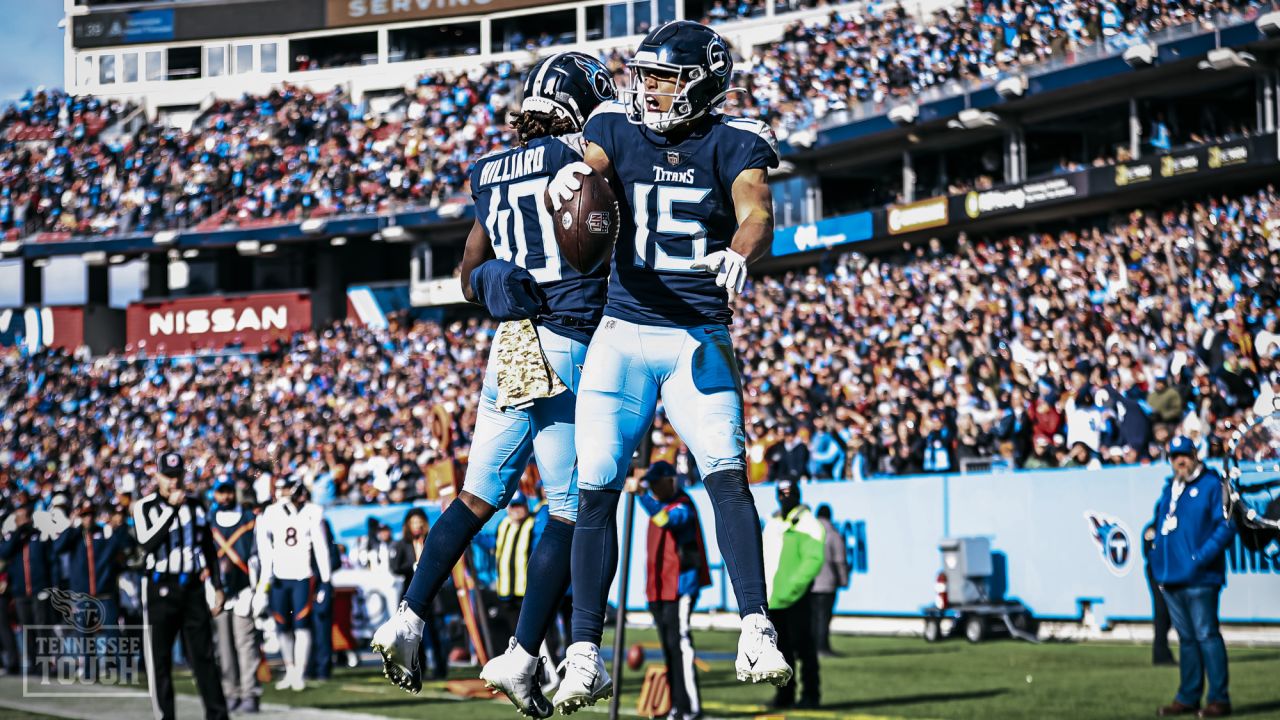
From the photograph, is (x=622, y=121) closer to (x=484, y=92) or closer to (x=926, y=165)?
(x=926, y=165)

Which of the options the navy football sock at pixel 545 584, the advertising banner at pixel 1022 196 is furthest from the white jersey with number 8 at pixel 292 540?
the advertising banner at pixel 1022 196

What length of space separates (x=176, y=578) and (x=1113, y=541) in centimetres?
1082

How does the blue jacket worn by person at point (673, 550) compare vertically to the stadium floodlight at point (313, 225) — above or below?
below

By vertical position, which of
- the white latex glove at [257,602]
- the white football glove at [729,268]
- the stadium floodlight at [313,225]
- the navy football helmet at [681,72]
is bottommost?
the white latex glove at [257,602]

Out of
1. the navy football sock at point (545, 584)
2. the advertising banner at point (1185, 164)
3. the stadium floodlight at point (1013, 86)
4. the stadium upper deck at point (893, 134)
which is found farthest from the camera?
the stadium floodlight at point (1013, 86)

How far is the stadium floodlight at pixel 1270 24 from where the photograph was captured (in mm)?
24875

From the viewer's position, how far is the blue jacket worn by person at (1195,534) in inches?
468

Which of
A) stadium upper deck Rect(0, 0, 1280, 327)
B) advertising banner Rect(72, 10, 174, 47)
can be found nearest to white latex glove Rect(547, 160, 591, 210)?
stadium upper deck Rect(0, 0, 1280, 327)

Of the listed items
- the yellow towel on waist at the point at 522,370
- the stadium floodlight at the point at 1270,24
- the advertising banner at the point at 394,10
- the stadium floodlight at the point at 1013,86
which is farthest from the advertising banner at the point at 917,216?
the yellow towel on waist at the point at 522,370

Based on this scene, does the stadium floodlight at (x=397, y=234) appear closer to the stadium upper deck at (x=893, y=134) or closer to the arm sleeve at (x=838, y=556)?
the stadium upper deck at (x=893, y=134)

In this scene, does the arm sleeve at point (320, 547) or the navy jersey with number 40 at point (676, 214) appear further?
the arm sleeve at point (320, 547)

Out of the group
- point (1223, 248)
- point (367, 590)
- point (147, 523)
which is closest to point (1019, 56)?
point (1223, 248)

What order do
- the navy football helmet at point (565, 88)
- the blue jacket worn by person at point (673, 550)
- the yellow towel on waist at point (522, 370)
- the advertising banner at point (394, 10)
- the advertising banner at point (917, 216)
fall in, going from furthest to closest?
the advertising banner at point (394, 10) → the advertising banner at point (917, 216) → the blue jacket worn by person at point (673, 550) → the navy football helmet at point (565, 88) → the yellow towel on waist at point (522, 370)

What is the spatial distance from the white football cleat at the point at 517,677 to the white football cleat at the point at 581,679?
243 mm
